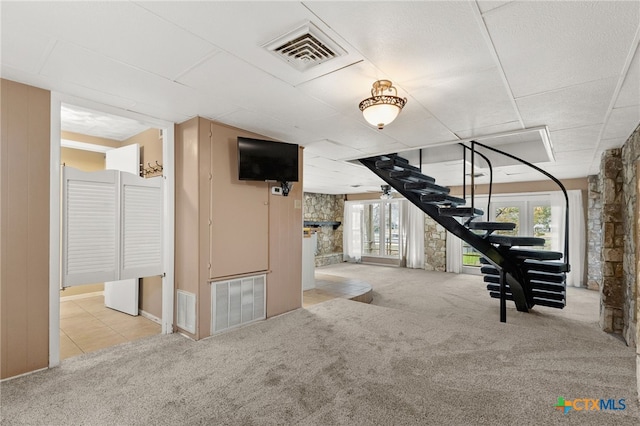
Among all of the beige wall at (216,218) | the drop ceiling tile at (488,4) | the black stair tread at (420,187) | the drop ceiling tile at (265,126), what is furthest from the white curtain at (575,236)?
the drop ceiling tile at (488,4)

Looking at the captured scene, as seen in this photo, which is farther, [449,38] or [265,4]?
[449,38]

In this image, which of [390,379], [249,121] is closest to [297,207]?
[249,121]

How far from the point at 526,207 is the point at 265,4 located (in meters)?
7.90

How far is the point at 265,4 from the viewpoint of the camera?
4.96 feet

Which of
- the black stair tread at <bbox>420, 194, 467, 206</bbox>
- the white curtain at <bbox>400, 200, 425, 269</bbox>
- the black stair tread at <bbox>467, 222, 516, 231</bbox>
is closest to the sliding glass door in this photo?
the white curtain at <bbox>400, 200, 425, 269</bbox>

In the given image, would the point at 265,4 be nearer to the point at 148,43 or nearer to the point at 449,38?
the point at 148,43

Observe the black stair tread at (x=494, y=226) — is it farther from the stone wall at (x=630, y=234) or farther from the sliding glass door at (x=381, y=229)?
the sliding glass door at (x=381, y=229)

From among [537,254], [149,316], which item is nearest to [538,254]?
[537,254]

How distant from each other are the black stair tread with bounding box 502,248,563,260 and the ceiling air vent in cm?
378

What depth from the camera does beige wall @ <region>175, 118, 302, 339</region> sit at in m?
3.29

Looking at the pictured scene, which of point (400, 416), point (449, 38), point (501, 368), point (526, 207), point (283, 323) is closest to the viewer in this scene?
point (449, 38)

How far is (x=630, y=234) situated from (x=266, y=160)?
13.2ft

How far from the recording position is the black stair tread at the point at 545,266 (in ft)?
13.6

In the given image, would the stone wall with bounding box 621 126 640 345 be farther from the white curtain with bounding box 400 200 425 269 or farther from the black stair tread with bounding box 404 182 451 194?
the white curtain with bounding box 400 200 425 269
